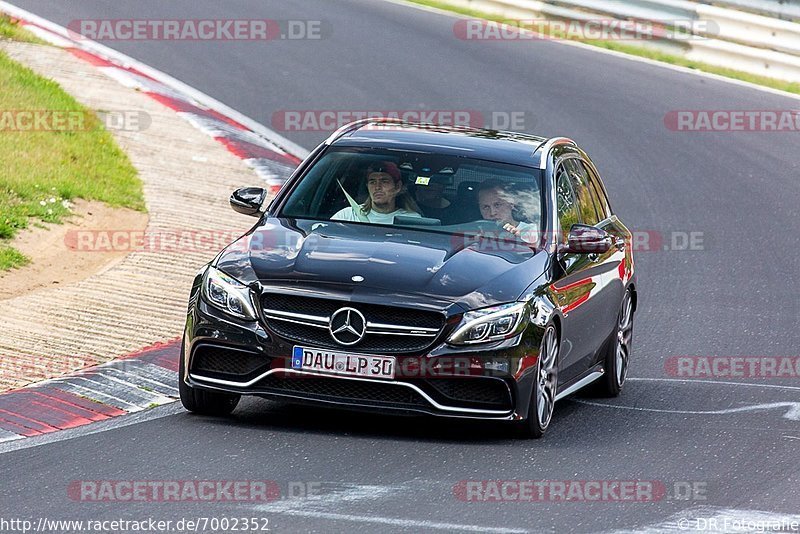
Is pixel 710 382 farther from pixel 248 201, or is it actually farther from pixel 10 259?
pixel 10 259

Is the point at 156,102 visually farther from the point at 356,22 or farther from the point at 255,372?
the point at 255,372

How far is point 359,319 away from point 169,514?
5.83 ft

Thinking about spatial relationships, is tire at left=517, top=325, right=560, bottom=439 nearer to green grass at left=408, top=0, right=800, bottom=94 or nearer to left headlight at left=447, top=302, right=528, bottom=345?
left headlight at left=447, top=302, right=528, bottom=345

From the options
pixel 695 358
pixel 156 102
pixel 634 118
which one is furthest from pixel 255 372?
pixel 634 118

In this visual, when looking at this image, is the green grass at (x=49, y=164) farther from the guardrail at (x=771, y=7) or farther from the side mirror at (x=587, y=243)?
the guardrail at (x=771, y=7)

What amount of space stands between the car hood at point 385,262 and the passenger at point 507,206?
182 millimetres

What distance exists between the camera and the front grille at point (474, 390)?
8.20 m

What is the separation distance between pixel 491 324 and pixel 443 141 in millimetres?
1972

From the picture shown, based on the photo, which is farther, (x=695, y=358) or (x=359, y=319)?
(x=695, y=358)

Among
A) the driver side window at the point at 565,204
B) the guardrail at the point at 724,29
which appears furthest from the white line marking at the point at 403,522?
the guardrail at the point at 724,29

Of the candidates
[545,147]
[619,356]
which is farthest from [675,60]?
[545,147]

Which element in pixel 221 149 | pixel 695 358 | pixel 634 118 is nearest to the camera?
pixel 695 358

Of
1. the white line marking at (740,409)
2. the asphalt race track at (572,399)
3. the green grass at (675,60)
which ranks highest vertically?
the green grass at (675,60)

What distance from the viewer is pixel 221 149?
17.8 meters
